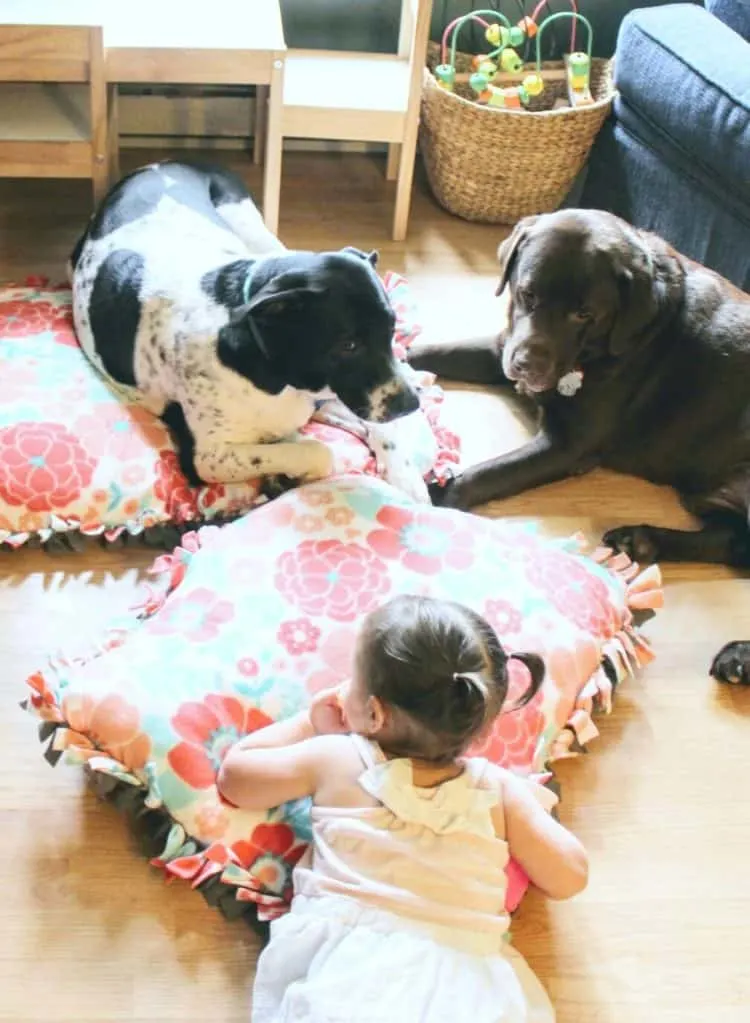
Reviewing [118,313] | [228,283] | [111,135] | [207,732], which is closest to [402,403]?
[228,283]

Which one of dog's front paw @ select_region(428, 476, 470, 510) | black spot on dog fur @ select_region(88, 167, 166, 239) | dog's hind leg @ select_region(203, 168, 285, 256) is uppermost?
black spot on dog fur @ select_region(88, 167, 166, 239)

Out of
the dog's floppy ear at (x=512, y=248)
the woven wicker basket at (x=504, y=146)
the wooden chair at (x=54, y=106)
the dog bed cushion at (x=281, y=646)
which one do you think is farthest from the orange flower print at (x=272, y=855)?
the woven wicker basket at (x=504, y=146)

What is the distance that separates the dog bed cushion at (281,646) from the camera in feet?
5.47

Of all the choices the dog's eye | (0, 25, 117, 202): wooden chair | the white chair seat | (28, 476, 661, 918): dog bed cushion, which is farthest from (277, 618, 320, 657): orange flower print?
the white chair seat

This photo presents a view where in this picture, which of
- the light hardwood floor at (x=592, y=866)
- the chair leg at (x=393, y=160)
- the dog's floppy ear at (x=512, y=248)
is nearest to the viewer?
the light hardwood floor at (x=592, y=866)

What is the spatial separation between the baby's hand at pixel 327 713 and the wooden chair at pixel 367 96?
5.72 ft

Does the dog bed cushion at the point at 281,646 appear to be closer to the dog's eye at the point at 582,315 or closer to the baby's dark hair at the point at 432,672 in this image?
the baby's dark hair at the point at 432,672

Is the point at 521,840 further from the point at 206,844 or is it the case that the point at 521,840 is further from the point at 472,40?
the point at 472,40

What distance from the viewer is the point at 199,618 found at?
73.3 inches

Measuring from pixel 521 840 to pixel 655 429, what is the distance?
1.15 m

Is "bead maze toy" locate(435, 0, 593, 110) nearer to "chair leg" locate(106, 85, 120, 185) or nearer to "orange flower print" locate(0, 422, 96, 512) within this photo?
"chair leg" locate(106, 85, 120, 185)

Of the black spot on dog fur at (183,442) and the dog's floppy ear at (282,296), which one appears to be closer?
the dog's floppy ear at (282,296)

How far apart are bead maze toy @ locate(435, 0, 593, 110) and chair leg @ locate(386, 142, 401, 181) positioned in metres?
0.25

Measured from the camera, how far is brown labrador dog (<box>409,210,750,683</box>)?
2.29 m
